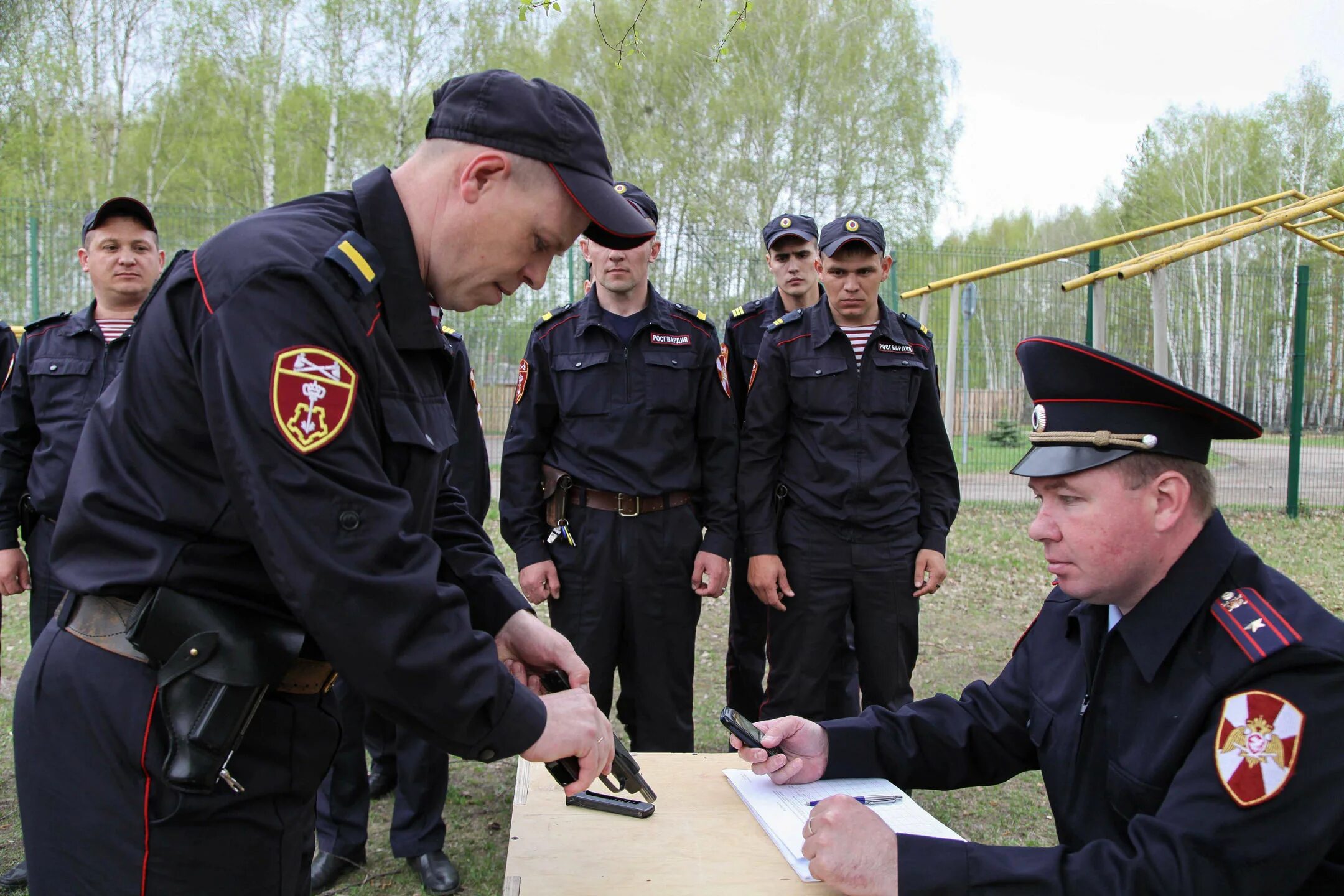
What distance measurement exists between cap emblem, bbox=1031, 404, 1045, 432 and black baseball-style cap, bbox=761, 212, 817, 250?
333 cm

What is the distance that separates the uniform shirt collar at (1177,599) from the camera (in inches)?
68.1

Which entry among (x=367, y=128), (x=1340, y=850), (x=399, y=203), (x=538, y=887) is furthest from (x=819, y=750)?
(x=367, y=128)

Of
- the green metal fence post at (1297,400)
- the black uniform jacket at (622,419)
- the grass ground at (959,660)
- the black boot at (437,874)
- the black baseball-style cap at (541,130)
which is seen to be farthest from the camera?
the green metal fence post at (1297,400)

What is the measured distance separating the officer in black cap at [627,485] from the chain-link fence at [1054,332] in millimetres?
5897

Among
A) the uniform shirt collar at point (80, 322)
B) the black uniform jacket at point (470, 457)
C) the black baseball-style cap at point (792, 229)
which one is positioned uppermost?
the black baseball-style cap at point (792, 229)

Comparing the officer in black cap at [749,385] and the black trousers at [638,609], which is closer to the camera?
the black trousers at [638,609]

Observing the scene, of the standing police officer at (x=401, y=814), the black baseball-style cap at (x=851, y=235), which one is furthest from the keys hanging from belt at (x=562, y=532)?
the black baseball-style cap at (x=851, y=235)

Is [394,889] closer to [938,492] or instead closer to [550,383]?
[550,383]

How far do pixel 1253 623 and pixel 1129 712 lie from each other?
0.92ft

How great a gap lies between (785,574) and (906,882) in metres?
2.55

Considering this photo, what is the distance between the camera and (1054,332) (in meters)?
11.2

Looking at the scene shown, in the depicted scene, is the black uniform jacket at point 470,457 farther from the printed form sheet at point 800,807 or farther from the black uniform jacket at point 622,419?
the printed form sheet at point 800,807

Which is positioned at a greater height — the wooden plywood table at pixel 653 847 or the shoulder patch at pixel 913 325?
the shoulder patch at pixel 913 325

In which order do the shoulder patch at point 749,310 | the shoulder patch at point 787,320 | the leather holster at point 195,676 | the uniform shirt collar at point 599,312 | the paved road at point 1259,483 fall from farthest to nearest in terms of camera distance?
the paved road at point 1259,483 < the shoulder patch at point 749,310 < the shoulder patch at point 787,320 < the uniform shirt collar at point 599,312 < the leather holster at point 195,676
